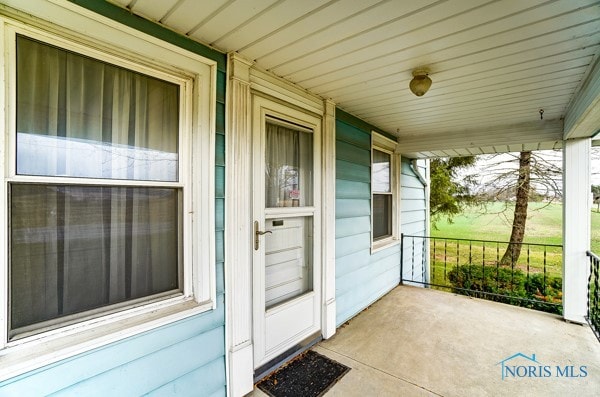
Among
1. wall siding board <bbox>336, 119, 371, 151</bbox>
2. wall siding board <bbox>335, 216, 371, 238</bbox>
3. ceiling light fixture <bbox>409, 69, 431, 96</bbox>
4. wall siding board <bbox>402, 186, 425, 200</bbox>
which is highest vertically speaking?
ceiling light fixture <bbox>409, 69, 431, 96</bbox>

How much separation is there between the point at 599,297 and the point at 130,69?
4302mm

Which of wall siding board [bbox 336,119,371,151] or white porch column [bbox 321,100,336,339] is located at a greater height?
wall siding board [bbox 336,119,371,151]

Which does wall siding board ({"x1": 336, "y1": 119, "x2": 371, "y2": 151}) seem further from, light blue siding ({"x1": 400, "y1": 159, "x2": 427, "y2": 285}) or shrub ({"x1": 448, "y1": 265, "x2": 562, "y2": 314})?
shrub ({"x1": 448, "y1": 265, "x2": 562, "y2": 314})

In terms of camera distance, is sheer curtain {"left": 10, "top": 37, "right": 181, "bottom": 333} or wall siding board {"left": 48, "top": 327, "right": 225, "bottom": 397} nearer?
sheer curtain {"left": 10, "top": 37, "right": 181, "bottom": 333}

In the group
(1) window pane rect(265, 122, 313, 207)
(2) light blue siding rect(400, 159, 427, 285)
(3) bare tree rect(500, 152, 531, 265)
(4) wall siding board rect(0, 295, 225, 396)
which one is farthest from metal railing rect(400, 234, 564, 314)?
(4) wall siding board rect(0, 295, 225, 396)

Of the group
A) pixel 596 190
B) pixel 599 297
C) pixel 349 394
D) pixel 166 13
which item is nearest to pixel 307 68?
pixel 166 13

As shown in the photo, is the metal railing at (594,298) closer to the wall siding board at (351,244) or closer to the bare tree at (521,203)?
the wall siding board at (351,244)

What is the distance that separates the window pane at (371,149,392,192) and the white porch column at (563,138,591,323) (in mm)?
1904

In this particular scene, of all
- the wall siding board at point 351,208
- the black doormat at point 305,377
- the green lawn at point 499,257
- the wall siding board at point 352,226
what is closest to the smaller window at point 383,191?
the wall siding board at point 351,208

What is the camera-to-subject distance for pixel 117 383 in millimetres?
1276

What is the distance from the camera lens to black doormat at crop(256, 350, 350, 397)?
6.15ft

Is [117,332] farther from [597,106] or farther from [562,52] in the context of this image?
[597,106]

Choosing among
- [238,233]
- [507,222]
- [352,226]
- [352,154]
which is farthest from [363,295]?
[507,222]

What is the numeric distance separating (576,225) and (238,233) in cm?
349
